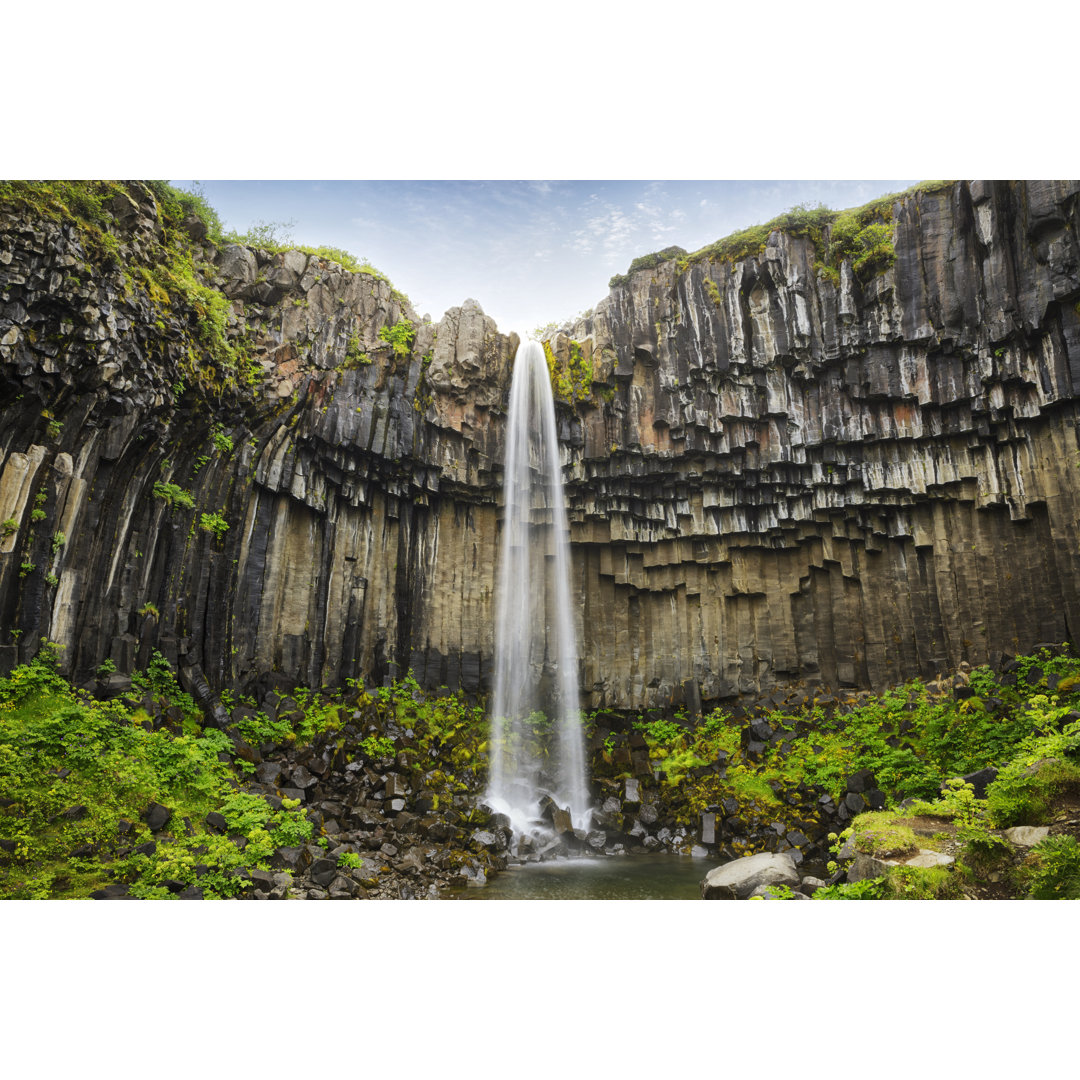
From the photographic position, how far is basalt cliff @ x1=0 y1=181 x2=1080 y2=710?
1105cm

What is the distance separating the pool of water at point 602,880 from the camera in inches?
382

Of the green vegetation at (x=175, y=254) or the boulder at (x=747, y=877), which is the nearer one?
the boulder at (x=747, y=877)

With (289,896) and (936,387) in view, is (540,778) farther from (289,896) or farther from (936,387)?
(936,387)

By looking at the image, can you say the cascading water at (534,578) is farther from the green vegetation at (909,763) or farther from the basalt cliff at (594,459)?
the green vegetation at (909,763)

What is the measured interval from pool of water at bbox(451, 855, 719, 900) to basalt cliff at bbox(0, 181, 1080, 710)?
245 inches

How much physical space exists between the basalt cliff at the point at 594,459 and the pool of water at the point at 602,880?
6.21 metres

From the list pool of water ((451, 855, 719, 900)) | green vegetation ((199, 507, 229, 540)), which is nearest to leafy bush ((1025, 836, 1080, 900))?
pool of water ((451, 855, 719, 900))

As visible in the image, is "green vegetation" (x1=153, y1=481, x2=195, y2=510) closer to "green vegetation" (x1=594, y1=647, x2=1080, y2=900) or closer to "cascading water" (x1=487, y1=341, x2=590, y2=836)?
"cascading water" (x1=487, y1=341, x2=590, y2=836)

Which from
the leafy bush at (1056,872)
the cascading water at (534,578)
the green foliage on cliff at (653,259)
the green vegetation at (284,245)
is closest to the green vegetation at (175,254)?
the green vegetation at (284,245)

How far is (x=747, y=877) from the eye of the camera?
9.09 m

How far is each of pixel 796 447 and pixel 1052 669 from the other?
7093mm

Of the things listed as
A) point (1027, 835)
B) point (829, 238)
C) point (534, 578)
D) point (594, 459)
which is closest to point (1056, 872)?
point (1027, 835)

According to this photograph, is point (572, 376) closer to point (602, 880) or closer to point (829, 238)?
point (829, 238)

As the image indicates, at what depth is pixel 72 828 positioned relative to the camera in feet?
25.2
